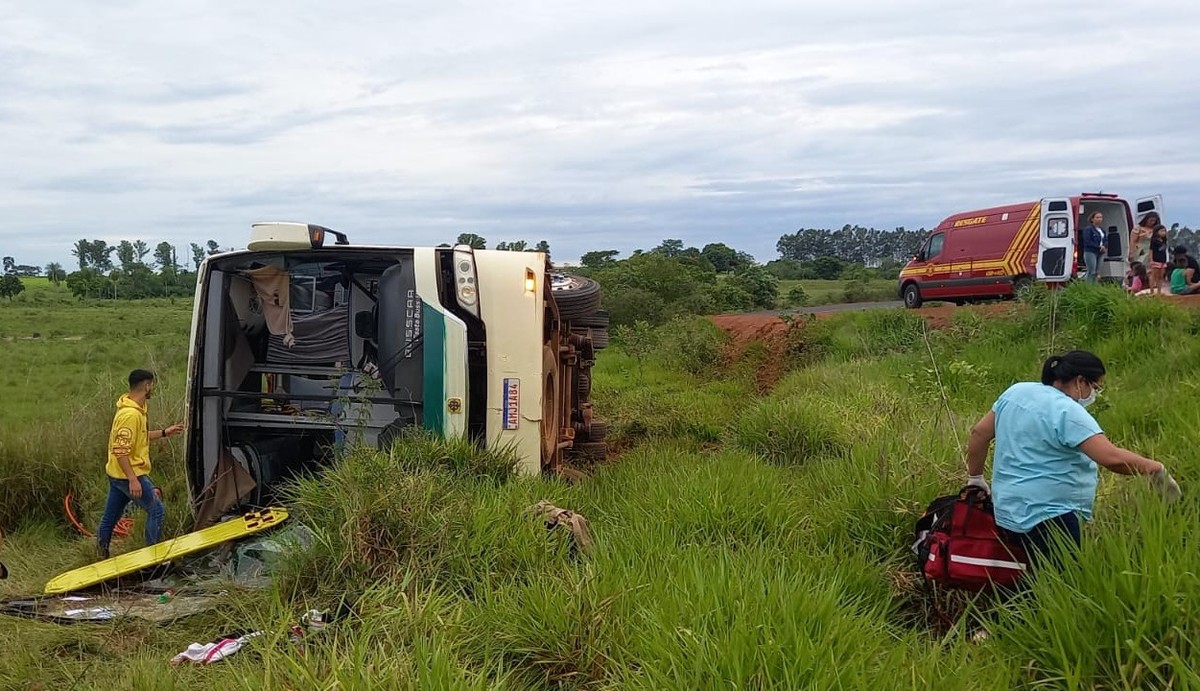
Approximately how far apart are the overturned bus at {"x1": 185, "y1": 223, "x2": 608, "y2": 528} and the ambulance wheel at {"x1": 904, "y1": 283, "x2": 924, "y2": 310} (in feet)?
46.2

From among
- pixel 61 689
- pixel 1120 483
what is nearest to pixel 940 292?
pixel 1120 483

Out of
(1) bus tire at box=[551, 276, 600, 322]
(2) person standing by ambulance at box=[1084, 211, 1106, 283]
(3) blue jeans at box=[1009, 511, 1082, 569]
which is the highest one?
(2) person standing by ambulance at box=[1084, 211, 1106, 283]

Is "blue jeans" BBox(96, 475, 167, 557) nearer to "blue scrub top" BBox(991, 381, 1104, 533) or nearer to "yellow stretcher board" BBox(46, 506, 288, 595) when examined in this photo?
"yellow stretcher board" BBox(46, 506, 288, 595)

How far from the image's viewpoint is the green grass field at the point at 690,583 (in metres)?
2.88

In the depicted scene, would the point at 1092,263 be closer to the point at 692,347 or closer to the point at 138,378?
the point at 692,347

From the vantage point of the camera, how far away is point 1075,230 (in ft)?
48.4

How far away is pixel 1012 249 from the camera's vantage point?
54.9 feet

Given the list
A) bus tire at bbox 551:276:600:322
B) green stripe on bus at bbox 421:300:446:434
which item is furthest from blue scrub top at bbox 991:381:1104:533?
bus tire at bbox 551:276:600:322

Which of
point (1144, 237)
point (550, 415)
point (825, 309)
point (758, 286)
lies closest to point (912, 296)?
point (1144, 237)

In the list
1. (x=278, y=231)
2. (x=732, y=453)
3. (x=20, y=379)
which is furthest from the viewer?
(x=20, y=379)

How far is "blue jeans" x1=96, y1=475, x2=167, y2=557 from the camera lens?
20.3 ft

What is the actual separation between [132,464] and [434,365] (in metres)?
2.47

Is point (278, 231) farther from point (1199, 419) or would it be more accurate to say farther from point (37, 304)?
point (37, 304)

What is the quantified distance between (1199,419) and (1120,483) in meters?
1.54
